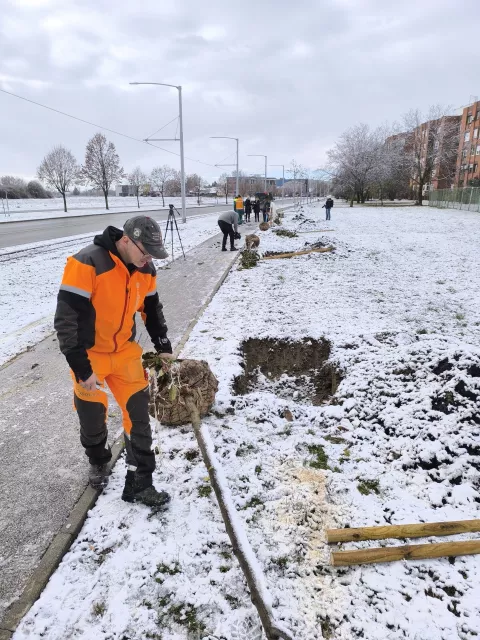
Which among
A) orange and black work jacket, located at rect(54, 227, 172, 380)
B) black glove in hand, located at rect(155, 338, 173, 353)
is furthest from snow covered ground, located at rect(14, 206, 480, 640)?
orange and black work jacket, located at rect(54, 227, 172, 380)

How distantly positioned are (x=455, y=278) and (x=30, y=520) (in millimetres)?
10685

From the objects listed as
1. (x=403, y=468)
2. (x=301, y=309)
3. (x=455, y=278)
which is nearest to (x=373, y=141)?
(x=455, y=278)

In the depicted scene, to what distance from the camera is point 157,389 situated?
388 cm

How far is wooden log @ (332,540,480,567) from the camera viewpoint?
2.64 meters

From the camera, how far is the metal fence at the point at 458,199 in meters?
36.5

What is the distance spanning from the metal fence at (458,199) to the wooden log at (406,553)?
4032 cm

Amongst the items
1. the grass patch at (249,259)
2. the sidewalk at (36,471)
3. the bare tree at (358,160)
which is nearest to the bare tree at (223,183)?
the bare tree at (358,160)

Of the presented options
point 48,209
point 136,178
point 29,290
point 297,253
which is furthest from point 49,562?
point 136,178

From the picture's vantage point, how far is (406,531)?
9.35ft

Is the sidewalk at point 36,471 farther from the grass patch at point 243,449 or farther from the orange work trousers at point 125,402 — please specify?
the grass patch at point 243,449

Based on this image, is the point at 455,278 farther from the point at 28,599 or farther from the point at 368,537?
the point at 28,599

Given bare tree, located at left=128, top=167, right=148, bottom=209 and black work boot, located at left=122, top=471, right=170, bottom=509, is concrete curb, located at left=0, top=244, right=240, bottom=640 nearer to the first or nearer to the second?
black work boot, located at left=122, top=471, right=170, bottom=509

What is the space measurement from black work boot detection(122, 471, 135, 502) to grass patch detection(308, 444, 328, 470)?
156 cm

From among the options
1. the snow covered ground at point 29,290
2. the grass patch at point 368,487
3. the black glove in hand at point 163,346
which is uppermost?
the black glove in hand at point 163,346
